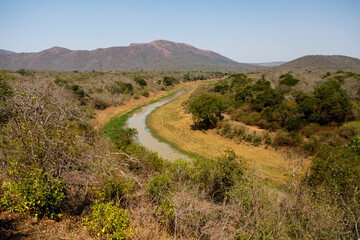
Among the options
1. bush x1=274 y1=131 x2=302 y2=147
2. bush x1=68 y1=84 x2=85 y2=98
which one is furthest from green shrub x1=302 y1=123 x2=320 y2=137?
bush x1=68 y1=84 x2=85 y2=98

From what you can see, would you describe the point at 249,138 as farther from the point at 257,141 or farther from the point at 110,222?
the point at 110,222

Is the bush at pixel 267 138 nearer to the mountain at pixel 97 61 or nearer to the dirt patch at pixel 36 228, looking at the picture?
the dirt patch at pixel 36 228

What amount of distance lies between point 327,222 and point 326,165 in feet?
16.4

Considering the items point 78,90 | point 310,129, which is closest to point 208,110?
point 310,129

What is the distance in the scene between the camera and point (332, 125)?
1672 cm

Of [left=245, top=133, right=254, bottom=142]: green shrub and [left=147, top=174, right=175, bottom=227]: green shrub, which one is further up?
[left=147, top=174, right=175, bottom=227]: green shrub

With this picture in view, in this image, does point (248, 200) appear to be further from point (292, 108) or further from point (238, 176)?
point (292, 108)

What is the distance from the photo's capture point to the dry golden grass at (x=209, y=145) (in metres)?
13.1

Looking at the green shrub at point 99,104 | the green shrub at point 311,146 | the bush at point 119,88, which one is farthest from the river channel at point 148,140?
the green shrub at point 311,146

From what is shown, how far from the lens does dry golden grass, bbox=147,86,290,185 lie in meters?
13.1

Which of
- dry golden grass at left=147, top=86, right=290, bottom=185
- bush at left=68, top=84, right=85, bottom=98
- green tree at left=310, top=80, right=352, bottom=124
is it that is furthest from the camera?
bush at left=68, top=84, right=85, bottom=98

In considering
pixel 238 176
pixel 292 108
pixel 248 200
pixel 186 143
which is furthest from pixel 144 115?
pixel 248 200

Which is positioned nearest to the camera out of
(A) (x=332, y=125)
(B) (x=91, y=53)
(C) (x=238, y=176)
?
(C) (x=238, y=176)

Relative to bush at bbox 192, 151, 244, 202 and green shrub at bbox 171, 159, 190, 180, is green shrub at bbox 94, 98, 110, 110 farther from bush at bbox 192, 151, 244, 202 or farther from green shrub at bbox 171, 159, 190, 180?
bush at bbox 192, 151, 244, 202
